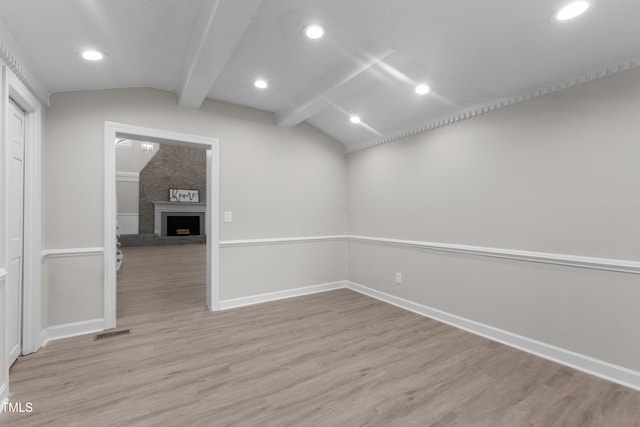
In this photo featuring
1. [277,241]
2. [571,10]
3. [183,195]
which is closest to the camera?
[571,10]

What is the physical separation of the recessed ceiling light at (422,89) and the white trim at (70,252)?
354 cm

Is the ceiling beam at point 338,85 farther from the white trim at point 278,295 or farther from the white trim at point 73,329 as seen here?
the white trim at point 73,329

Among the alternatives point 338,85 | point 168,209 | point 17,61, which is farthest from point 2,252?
→ point 168,209

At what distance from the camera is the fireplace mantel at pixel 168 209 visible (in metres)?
10.1

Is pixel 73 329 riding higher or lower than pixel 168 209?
lower

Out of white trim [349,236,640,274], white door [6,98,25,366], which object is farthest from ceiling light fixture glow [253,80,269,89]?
white trim [349,236,640,274]

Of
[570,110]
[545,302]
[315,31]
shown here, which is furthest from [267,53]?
[545,302]

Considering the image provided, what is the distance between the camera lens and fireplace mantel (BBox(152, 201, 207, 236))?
1006 cm

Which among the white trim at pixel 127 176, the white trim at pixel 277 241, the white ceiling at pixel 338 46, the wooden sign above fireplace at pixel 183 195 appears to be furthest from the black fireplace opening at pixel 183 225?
the white ceiling at pixel 338 46

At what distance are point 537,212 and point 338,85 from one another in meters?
2.11

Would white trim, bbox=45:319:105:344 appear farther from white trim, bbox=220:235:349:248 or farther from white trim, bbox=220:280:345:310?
white trim, bbox=220:235:349:248

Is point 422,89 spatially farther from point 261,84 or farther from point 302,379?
point 302,379

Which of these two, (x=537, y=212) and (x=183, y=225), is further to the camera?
(x=183, y=225)

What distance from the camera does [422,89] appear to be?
282 centimetres
